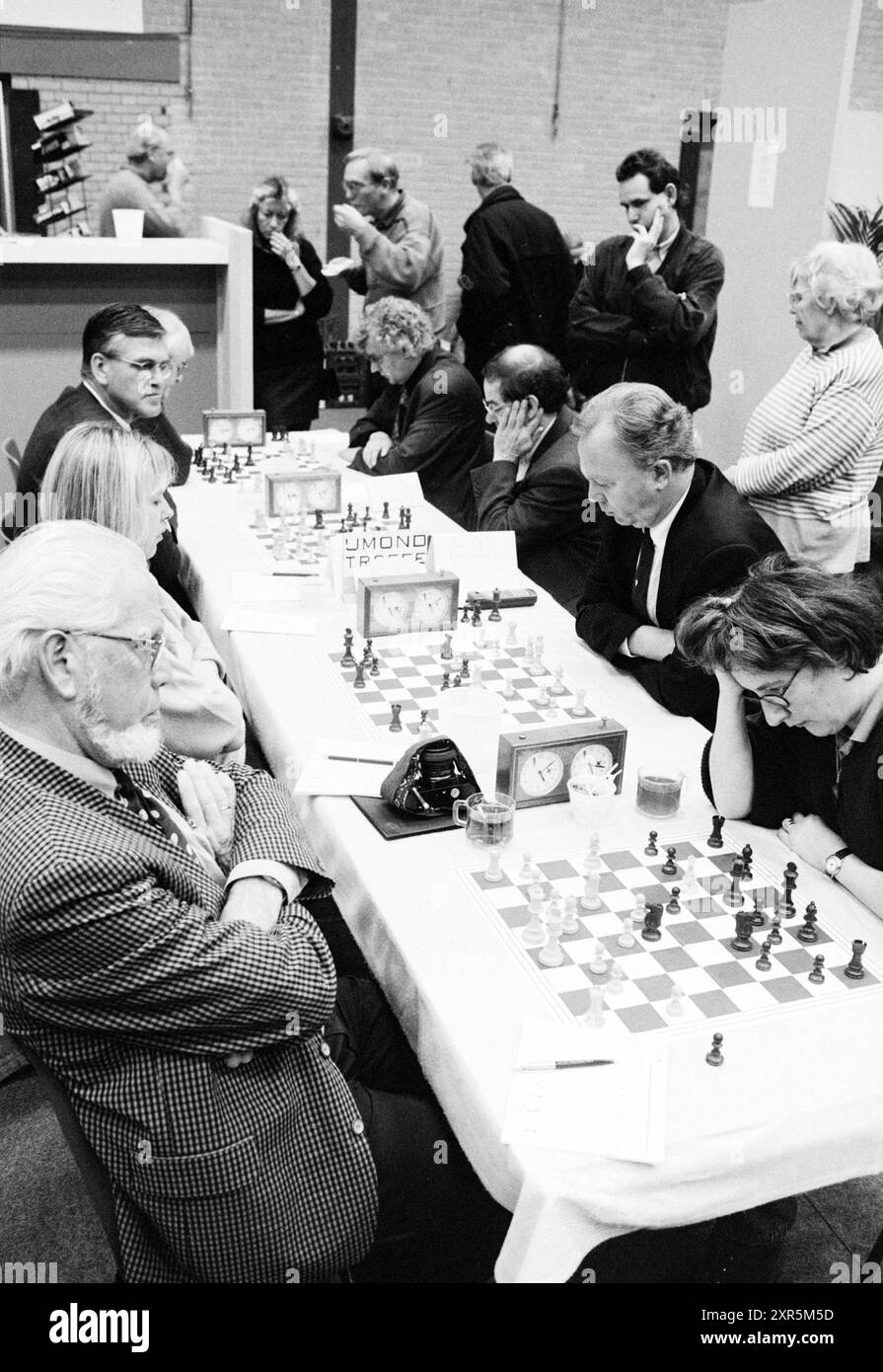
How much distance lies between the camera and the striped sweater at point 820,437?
12.7ft

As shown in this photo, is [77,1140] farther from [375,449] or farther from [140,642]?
[375,449]

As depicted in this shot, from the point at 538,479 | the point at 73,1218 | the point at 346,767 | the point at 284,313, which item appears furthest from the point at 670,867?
the point at 284,313

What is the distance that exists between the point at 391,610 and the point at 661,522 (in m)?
0.71

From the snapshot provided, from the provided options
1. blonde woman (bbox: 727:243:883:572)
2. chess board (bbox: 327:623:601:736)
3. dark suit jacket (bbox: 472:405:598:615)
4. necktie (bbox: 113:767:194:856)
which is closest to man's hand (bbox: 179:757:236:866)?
necktie (bbox: 113:767:194:856)

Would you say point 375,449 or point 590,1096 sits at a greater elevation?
point 375,449

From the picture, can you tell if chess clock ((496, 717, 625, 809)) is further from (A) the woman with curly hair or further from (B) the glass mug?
(A) the woman with curly hair

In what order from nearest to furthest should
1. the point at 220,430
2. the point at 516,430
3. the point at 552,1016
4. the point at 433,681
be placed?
the point at 552,1016 < the point at 433,681 < the point at 516,430 < the point at 220,430

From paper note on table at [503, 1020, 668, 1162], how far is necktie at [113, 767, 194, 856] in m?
0.60

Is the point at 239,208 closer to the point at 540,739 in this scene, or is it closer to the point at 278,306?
the point at 278,306

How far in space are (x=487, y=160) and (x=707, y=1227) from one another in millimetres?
5776

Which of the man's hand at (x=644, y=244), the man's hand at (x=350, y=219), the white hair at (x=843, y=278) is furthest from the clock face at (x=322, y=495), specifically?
the man's hand at (x=350, y=219)

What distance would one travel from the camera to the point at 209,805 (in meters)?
2.05

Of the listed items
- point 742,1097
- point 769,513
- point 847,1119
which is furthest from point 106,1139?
point 769,513
